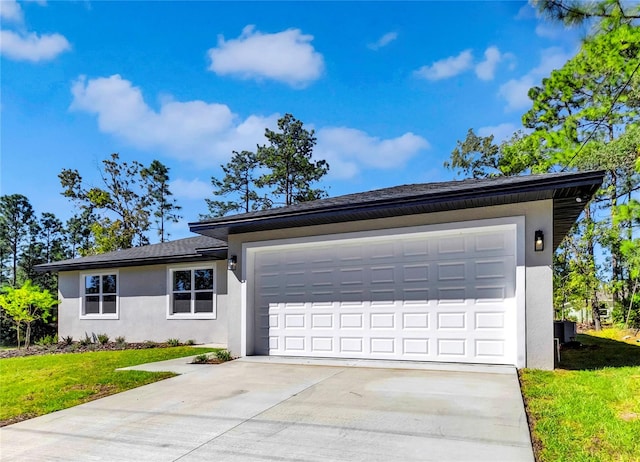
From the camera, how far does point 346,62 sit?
17.1 meters

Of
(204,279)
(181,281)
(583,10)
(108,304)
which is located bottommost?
(108,304)

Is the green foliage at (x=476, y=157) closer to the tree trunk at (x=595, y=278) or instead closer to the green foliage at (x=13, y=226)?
the tree trunk at (x=595, y=278)

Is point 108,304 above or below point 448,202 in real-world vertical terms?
below

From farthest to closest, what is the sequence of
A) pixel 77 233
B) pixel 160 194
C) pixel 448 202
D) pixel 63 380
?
pixel 77 233, pixel 160 194, pixel 63 380, pixel 448 202

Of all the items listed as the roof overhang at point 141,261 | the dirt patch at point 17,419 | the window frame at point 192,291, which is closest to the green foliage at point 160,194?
the roof overhang at point 141,261

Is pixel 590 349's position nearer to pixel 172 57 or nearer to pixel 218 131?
pixel 172 57

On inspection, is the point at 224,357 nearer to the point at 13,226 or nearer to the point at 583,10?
the point at 583,10

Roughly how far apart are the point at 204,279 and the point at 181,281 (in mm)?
1001

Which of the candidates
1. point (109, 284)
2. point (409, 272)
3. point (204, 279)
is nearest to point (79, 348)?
point (109, 284)

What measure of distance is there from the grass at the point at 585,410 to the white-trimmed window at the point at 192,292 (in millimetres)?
8986

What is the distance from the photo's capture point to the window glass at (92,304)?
1508cm

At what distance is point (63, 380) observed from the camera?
7453 millimetres

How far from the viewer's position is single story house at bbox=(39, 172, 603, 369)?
275 inches

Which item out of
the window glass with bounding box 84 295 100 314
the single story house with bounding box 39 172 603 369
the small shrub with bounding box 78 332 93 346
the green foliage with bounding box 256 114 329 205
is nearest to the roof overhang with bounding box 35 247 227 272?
the window glass with bounding box 84 295 100 314
